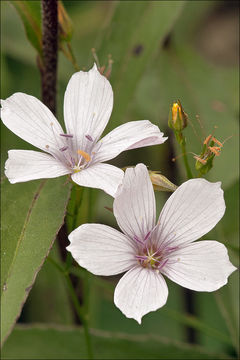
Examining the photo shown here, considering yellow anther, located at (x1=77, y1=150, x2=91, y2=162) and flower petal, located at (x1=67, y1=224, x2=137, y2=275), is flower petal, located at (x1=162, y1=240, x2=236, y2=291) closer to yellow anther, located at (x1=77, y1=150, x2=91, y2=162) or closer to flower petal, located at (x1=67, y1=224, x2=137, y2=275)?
flower petal, located at (x1=67, y1=224, x2=137, y2=275)

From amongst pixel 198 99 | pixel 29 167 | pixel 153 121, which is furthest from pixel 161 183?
pixel 153 121

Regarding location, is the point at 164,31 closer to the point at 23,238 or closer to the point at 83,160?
the point at 83,160

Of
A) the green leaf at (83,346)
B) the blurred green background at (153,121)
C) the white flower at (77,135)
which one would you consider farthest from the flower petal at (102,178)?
the green leaf at (83,346)

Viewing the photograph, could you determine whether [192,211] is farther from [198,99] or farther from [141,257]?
[198,99]

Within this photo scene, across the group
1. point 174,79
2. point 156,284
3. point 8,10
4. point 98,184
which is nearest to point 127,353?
point 156,284

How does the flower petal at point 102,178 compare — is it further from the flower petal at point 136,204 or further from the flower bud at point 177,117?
the flower bud at point 177,117

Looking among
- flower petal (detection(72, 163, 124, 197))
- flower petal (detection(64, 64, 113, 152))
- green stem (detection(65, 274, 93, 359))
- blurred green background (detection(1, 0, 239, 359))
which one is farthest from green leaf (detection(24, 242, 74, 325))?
flower petal (detection(72, 163, 124, 197))
